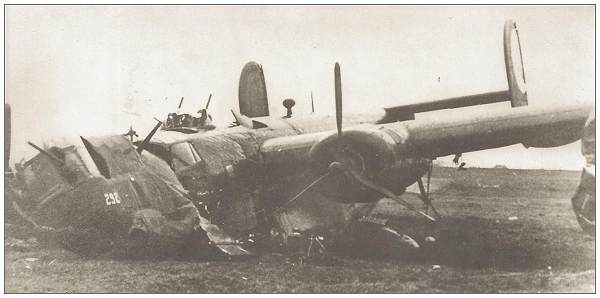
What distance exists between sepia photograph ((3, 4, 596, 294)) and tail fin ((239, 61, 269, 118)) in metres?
0.05

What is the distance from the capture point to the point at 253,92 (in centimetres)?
1466

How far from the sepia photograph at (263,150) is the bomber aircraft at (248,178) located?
1.3 inches

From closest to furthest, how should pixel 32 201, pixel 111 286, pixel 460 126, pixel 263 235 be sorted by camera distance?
pixel 111 286 → pixel 460 126 → pixel 32 201 → pixel 263 235

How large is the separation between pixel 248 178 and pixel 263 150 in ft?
2.09

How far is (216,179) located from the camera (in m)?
12.2

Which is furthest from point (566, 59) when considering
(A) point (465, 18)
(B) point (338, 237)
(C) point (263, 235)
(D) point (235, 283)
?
(D) point (235, 283)

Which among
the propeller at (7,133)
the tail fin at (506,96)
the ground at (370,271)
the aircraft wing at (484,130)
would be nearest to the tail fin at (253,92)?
the tail fin at (506,96)

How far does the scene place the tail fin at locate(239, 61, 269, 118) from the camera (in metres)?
14.5

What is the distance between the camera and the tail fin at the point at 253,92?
1451 cm

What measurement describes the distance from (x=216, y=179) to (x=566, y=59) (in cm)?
733

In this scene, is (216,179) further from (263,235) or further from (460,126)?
(460,126)

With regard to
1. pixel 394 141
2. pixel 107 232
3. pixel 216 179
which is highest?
pixel 394 141

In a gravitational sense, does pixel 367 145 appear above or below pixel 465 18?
below

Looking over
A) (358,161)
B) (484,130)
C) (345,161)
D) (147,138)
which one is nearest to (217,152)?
(147,138)
